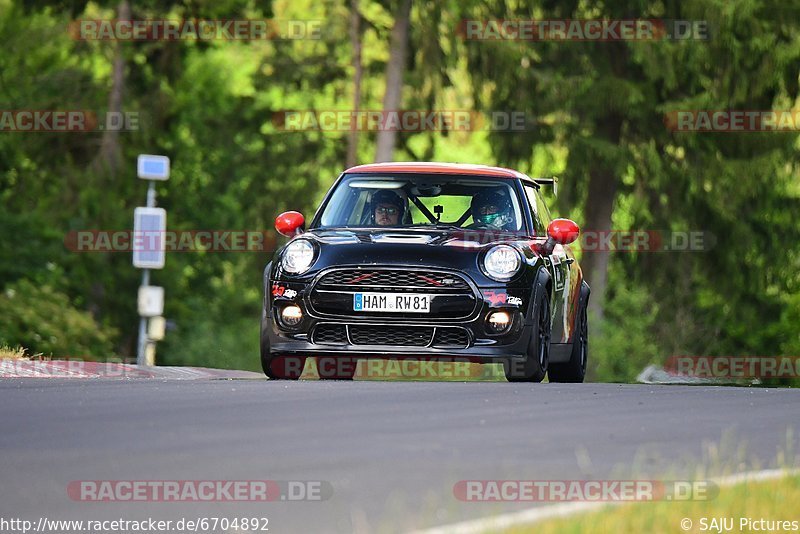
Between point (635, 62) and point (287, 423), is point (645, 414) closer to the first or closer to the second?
point (287, 423)

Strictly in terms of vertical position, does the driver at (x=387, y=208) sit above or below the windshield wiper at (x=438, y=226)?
above

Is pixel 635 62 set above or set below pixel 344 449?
above

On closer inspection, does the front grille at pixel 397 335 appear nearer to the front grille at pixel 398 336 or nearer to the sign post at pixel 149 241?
the front grille at pixel 398 336

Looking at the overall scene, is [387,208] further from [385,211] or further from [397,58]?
[397,58]

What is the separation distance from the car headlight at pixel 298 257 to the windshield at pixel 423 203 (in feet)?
3.46

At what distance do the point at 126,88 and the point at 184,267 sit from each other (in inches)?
408

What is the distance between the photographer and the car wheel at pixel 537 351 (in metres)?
15.8

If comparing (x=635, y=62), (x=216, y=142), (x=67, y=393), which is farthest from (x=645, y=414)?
(x=216, y=142)

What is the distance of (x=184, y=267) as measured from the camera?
59031mm
